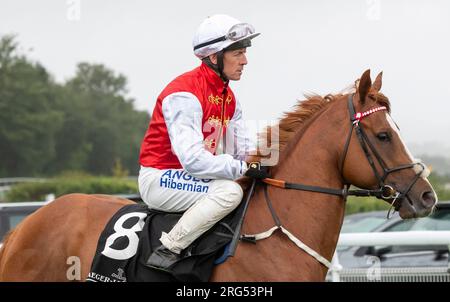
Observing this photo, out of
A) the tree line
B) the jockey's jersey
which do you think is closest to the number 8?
the jockey's jersey

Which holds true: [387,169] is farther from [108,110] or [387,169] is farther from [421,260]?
[108,110]

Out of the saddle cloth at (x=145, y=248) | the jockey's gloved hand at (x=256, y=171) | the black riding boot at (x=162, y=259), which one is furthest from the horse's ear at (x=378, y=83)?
the black riding boot at (x=162, y=259)

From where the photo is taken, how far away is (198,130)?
4.76 m

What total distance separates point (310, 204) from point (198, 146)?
0.79 metres

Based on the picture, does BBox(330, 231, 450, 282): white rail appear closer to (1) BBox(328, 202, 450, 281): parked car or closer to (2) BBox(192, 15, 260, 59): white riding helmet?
(1) BBox(328, 202, 450, 281): parked car

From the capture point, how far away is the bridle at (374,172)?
4.53 metres

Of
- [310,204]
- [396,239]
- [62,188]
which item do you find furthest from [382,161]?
[62,188]

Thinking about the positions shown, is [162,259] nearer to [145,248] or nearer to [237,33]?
[145,248]

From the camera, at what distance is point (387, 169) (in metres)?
4.56

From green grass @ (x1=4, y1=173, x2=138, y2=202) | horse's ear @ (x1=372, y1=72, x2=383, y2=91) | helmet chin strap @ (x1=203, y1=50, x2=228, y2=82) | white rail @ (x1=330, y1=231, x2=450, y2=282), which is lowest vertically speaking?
green grass @ (x1=4, y1=173, x2=138, y2=202)

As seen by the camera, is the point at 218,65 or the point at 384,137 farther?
the point at 218,65

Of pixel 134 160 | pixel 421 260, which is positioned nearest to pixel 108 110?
pixel 134 160

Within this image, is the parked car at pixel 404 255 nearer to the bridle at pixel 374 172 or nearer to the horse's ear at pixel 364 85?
the bridle at pixel 374 172

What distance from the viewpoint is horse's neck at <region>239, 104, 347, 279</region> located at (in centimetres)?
467
